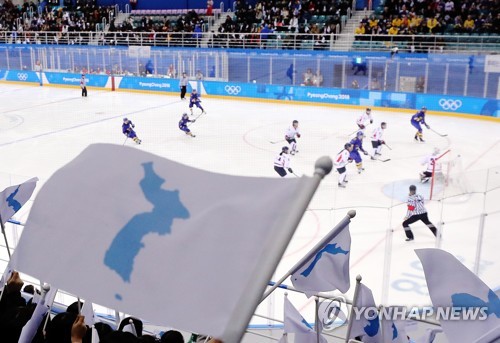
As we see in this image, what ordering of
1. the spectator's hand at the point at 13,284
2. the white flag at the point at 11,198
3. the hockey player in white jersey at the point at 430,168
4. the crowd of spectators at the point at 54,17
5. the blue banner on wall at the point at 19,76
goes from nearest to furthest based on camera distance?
the spectator's hand at the point at 13,284 < the white flag at the point at 11,198 < the hockey player in white jersey at the point at 430,168 < the blue banner on wall at the point at 19,76 < the crowd of spectators at the point at 54,17

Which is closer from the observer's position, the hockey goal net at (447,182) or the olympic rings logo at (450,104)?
the hockey goal net at (447,182)

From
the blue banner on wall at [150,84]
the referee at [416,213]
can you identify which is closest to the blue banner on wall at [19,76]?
the blue banner on wall at [150,84]

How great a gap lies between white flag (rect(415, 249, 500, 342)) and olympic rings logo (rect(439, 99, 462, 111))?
19.5m

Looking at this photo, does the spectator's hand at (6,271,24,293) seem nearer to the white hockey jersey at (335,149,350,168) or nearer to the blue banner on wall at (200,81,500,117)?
the white hockey jersey at (335,149,350,168)

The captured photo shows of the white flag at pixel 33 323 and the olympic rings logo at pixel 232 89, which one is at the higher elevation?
the white flag at pixel 33 323

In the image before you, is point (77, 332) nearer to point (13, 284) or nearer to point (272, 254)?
point (13, 284)

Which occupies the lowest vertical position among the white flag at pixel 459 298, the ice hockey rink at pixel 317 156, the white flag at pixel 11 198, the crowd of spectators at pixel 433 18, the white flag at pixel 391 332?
the ice hockey rink at pixel 317 156

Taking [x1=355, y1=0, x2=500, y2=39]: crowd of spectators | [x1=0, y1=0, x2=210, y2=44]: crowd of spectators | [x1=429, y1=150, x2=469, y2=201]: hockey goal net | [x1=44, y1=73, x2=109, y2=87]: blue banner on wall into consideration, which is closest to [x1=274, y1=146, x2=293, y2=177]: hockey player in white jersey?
[x1=429, y1=150, x2=469, y2=201]: hockey goal net

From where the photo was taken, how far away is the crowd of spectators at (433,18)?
81.2 feet

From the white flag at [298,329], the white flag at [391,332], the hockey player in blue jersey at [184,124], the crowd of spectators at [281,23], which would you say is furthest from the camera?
the crowd of spectators at [281,23]

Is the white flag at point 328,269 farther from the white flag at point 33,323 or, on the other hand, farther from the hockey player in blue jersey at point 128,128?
the hockey player in blue jersey at point 128,128

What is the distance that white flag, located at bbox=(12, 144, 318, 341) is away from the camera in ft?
6.70

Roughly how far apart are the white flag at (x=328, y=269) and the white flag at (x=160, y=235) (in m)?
1.79

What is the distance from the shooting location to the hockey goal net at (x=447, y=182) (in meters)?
8.33
